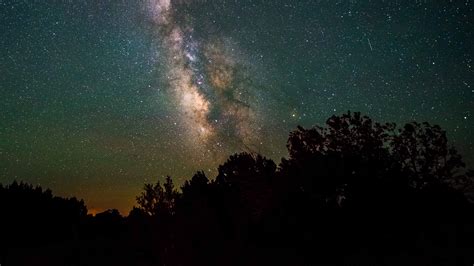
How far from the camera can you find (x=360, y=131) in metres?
27.4

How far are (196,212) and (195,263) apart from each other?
6199 millimetres

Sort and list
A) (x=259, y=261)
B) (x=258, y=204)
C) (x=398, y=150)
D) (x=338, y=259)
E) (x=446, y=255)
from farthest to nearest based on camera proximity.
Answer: (x=258, y=204), (x=398, y=150), (x=259, y=261), (x=338, y=259), (x=446, y=255)

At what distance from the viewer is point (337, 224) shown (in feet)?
82.6

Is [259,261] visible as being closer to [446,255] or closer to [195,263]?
[195,263]

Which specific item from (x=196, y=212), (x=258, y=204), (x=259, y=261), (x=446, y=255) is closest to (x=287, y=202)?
(x=258, y=204)

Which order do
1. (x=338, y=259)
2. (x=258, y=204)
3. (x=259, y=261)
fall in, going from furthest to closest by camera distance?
(x=258, y=204) → (x=259, y=261) → (x=338, y=259)

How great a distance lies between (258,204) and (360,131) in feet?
31.0

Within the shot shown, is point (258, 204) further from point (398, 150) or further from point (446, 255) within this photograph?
point (446, 255)

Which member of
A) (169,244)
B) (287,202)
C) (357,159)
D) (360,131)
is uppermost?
(360,131)

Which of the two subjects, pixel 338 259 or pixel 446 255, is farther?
pixel 338 259

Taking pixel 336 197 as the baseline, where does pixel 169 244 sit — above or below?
below

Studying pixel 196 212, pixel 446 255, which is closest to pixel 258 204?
pixel 196 212

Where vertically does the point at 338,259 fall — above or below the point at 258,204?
below

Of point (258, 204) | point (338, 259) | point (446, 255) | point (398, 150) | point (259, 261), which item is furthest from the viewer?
point (258, 204)
